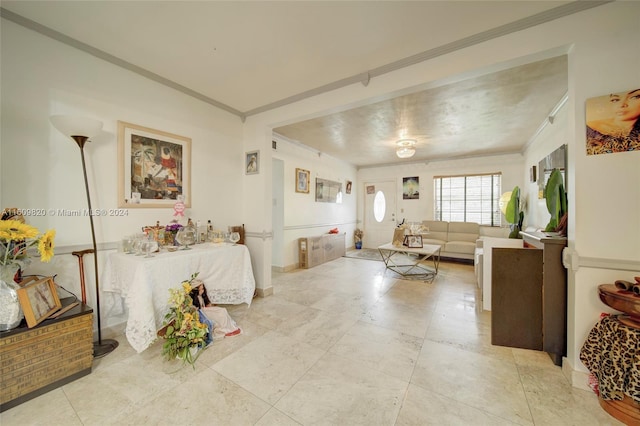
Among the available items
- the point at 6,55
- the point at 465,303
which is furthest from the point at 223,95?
the point at 465,303

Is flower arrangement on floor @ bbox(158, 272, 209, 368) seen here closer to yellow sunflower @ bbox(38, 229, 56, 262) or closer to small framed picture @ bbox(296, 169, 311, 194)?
yellow sunflower @ bbox(38, 229, 56, 262)

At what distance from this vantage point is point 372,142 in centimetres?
491

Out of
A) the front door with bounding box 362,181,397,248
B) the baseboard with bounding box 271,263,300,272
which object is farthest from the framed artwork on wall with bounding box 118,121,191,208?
the front door with bounding box 362,181,397,248

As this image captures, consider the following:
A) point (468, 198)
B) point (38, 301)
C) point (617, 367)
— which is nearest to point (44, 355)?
point (38, 301)

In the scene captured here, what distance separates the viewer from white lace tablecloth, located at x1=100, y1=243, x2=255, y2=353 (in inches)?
71.7

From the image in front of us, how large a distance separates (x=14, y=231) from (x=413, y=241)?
15.6 ft

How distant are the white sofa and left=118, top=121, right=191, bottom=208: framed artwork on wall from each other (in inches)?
211

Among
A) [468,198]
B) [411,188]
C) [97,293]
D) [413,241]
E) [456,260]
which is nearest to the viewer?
[97,293]

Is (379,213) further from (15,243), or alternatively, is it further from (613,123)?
(15,243)

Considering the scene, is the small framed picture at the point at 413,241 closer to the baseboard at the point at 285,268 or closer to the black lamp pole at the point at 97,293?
the baseboard at the point at 285,268

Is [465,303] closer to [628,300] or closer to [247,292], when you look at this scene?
[628,300]

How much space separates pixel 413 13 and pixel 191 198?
2.89 metres

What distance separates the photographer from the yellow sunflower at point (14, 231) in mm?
1419

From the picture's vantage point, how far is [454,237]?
5.95 metres
